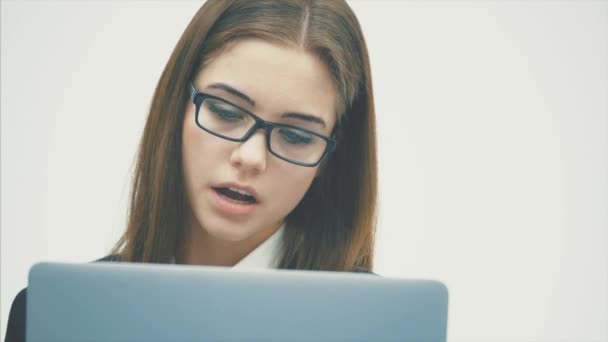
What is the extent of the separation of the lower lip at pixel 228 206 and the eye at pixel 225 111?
125 mm

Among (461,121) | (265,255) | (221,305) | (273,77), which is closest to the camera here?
(221,305)

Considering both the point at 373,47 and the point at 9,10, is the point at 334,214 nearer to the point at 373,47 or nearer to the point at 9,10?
the point at 373,47

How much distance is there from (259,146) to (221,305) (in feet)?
1.09

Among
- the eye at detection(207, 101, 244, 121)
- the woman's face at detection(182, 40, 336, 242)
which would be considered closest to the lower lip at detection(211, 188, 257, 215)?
the woman's face at detection(182, 40, 336, 242)

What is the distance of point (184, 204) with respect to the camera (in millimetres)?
843

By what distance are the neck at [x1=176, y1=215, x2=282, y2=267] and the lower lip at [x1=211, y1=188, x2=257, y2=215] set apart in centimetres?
16

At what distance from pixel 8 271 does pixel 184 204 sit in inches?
38.5

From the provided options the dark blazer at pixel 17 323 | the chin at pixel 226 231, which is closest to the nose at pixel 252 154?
the chin at pixel 226 231

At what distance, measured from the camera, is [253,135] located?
2.20 ft

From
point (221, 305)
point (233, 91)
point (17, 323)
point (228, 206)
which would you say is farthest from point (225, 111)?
point (17, 323)

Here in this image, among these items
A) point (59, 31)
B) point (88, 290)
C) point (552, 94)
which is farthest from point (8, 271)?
point (552, 94)

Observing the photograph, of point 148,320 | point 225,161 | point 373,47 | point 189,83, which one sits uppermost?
point 373,47

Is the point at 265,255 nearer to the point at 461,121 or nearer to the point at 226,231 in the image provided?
the point at 226,231

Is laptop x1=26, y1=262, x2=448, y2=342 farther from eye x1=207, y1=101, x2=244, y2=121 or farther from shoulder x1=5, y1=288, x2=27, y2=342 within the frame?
shoulder x1=5, y1=288, x2=27, y2=342
